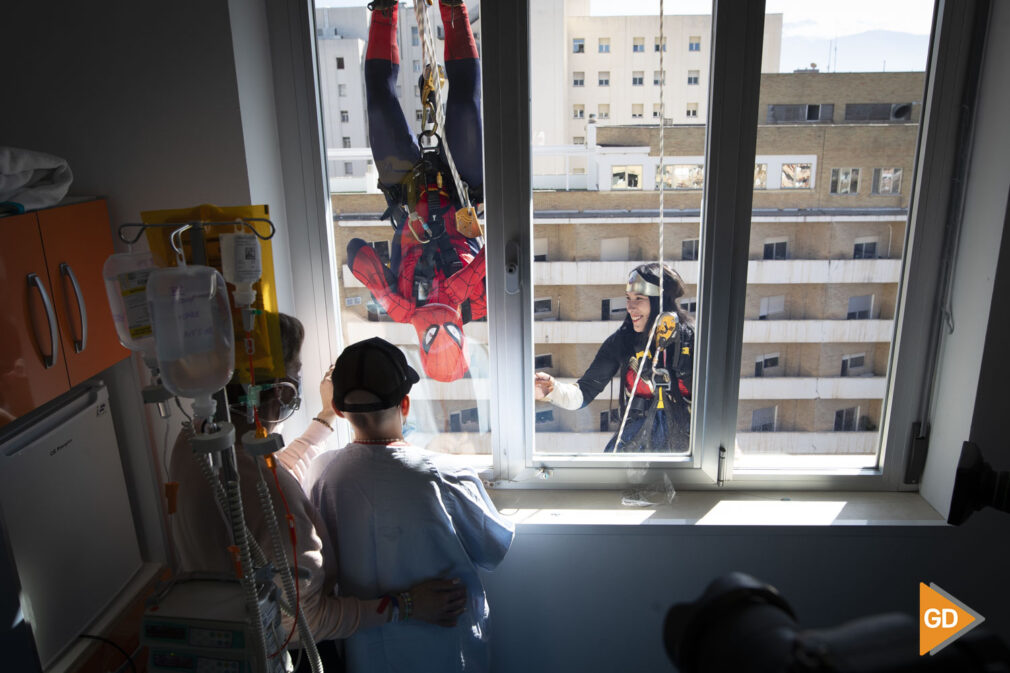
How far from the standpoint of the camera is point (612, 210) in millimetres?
1993

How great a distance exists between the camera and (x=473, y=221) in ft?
6.59

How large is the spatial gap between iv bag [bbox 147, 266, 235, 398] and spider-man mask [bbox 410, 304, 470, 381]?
88 cm

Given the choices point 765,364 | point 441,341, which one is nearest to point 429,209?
point 441,341

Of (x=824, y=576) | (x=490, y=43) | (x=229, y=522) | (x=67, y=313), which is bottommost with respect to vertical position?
(x=824, y=576)

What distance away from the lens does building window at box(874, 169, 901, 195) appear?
1977mm

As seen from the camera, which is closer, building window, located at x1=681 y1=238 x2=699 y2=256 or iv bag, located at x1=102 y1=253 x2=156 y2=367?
iv bag, located at x1=102 y1=253 x2=156 y2=367

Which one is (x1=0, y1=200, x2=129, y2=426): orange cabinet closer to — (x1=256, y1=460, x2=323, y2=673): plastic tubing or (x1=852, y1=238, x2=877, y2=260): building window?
(x1=256, y1=460, x2=323, y2=673): plastic tubing

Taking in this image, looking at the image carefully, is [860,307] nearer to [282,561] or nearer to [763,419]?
[763,419]

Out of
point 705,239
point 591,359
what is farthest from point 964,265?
point 591,359

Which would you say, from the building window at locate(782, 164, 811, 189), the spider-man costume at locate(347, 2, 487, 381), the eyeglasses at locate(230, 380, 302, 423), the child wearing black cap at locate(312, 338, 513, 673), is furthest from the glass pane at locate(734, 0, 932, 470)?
the eyeglasses at locate(230, 380, 302, 423)

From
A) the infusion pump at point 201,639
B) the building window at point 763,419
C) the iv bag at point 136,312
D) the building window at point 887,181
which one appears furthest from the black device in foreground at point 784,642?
the building window at point 887,181

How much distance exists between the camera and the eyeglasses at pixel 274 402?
1435 millimetres

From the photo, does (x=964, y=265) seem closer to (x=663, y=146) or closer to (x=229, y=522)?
(x=663, y=146)

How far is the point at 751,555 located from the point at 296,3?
A: 2.10 m
